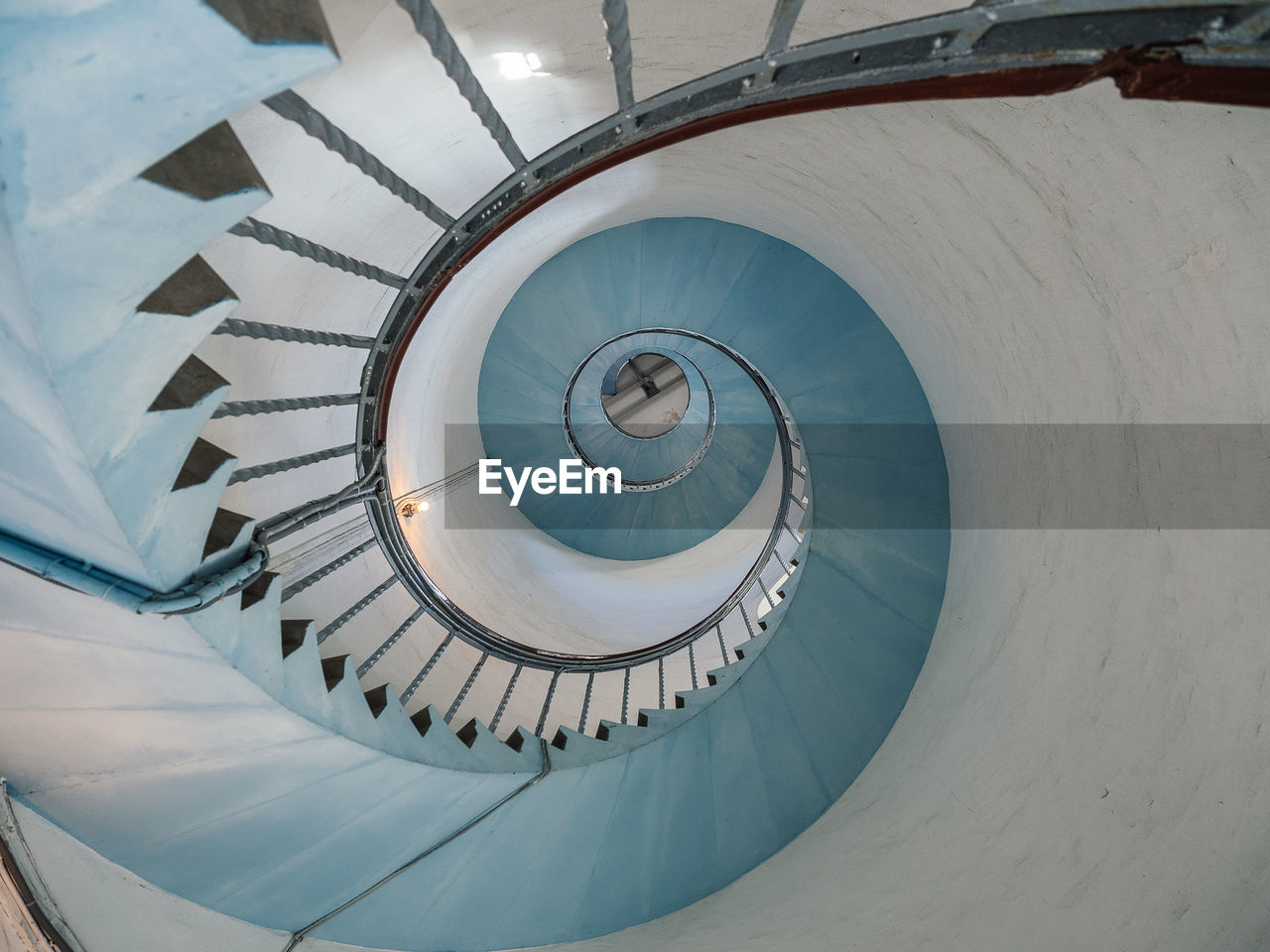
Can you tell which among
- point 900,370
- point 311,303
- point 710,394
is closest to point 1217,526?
point 900,370

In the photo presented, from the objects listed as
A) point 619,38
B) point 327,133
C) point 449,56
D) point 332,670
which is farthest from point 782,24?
point 332,670

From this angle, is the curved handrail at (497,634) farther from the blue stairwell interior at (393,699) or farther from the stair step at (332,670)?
the stair step at (332,670)

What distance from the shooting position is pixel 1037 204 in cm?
294

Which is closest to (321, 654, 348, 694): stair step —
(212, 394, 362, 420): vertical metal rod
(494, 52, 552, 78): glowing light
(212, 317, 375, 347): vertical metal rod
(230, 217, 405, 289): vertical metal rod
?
(212, 394, 362, 420): vertical metal rod

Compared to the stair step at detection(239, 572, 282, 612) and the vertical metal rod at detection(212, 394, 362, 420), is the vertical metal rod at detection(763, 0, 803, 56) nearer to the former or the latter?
the vertical metal rod at detection(212, 394, 362, 420)

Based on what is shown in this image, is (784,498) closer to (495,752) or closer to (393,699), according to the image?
(495,752)

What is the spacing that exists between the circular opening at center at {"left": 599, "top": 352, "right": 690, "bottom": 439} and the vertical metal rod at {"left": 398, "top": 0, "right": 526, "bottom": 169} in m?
11.9

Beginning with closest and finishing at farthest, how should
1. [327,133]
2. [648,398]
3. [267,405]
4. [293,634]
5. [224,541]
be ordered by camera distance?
1. [327,133]
2. [224,541]
3. [267,405]
4. [293,634]
5. [648,398]

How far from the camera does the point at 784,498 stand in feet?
23.2

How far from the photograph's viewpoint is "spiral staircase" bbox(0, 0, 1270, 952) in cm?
169

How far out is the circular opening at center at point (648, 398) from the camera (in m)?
14.6

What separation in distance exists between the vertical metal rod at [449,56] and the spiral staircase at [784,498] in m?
0.02

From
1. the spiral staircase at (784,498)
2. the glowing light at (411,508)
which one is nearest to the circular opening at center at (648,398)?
the spiral staircase at (784,498)

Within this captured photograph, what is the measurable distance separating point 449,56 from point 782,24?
3.24 feet
